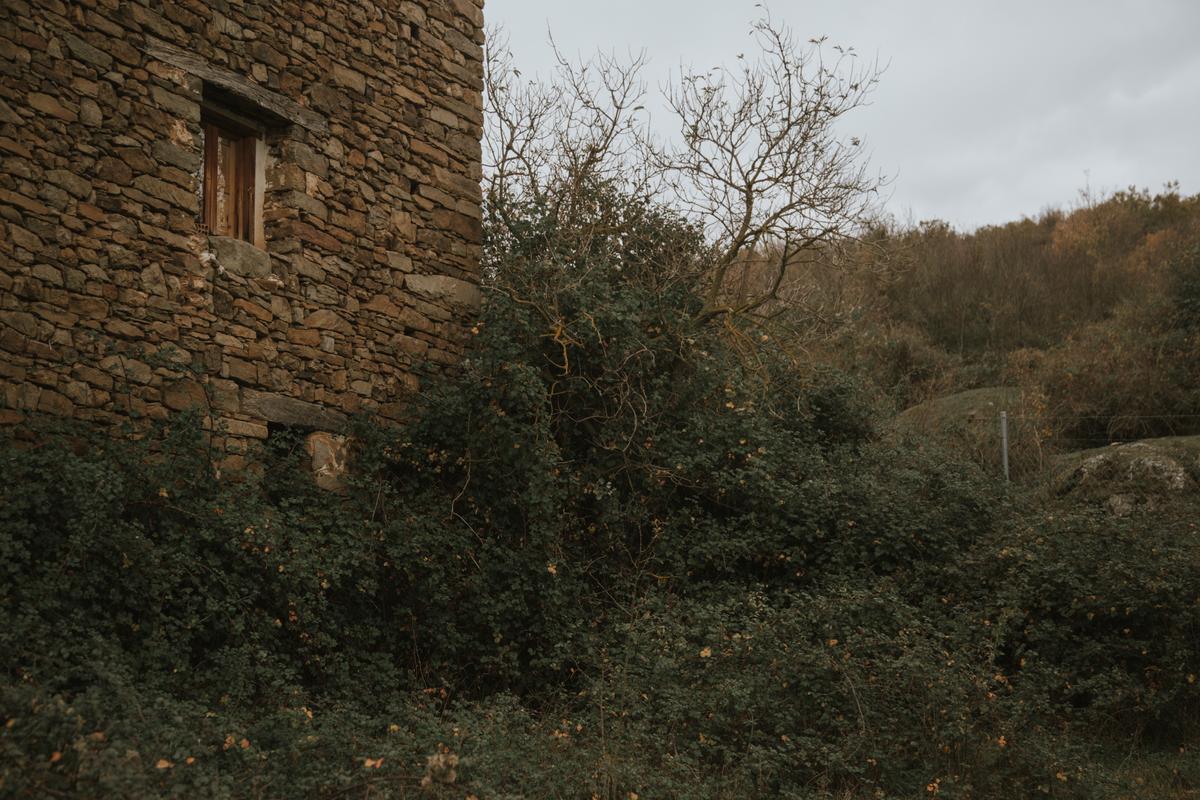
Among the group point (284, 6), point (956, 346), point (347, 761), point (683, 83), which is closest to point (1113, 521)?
point (683, 83)

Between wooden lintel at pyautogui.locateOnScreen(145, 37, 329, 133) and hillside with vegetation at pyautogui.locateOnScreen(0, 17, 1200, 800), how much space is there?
202 centimetres

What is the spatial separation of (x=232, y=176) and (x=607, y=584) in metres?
4.15

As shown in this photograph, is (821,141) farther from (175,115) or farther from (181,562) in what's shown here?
(181,562)

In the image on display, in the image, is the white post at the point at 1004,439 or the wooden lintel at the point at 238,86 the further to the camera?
the white post at the point at 1004,439

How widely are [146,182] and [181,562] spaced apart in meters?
2.39

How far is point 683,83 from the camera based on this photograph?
985 cm

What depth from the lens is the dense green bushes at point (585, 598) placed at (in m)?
4.83

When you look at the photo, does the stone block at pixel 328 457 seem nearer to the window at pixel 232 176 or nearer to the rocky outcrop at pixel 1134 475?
the window at pixel 232 176

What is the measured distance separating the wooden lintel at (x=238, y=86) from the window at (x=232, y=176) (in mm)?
213

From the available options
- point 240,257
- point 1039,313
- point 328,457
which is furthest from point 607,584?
point 1039,313

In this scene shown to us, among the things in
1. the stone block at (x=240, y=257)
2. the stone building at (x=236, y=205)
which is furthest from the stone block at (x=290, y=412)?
the stone block at (x=240, y=257)

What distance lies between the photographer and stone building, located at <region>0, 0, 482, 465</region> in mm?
5762

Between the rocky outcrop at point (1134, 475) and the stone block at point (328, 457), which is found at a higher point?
the stone block at point (328, 457)

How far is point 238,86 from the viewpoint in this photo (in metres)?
6.79
